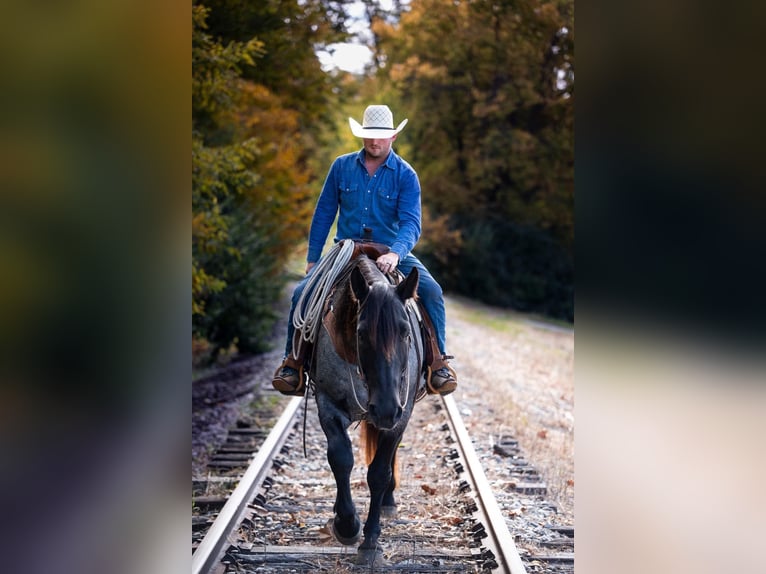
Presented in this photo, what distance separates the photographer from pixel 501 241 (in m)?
28.4

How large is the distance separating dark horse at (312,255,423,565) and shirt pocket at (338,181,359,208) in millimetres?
534

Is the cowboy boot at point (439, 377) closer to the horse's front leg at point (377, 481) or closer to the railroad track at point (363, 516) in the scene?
the horse's front leg at point (377, 481)

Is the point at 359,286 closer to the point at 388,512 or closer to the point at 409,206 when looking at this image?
the point at 409,206

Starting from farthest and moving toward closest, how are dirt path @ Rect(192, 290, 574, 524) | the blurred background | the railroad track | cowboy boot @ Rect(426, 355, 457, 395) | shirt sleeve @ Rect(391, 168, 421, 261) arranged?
1. dirt path @ Rect(192, 290, 574, 524)
2. cowboy boot @ Rect(426, 355, 457, 395)
3. shirt sleeve @ Rect(391, 168, 421, 261)
4. the railroad track
5. the blurred background

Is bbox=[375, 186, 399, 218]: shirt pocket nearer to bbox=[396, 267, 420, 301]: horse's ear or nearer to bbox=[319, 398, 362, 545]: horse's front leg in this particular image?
bbox=[396, 267, 420, 301]: horse's ear

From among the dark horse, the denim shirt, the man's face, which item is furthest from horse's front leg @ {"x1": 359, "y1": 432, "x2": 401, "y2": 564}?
the man's face

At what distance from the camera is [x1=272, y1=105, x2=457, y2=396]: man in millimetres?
5703

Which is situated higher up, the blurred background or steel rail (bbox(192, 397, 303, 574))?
the blurred background

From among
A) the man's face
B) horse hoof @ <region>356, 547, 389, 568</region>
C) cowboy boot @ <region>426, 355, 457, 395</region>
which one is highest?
A: the man's face

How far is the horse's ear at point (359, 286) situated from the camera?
489 centimetres

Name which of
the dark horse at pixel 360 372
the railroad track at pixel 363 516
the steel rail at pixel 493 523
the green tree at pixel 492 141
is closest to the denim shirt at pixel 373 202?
the dark horse at pixel 360 372
